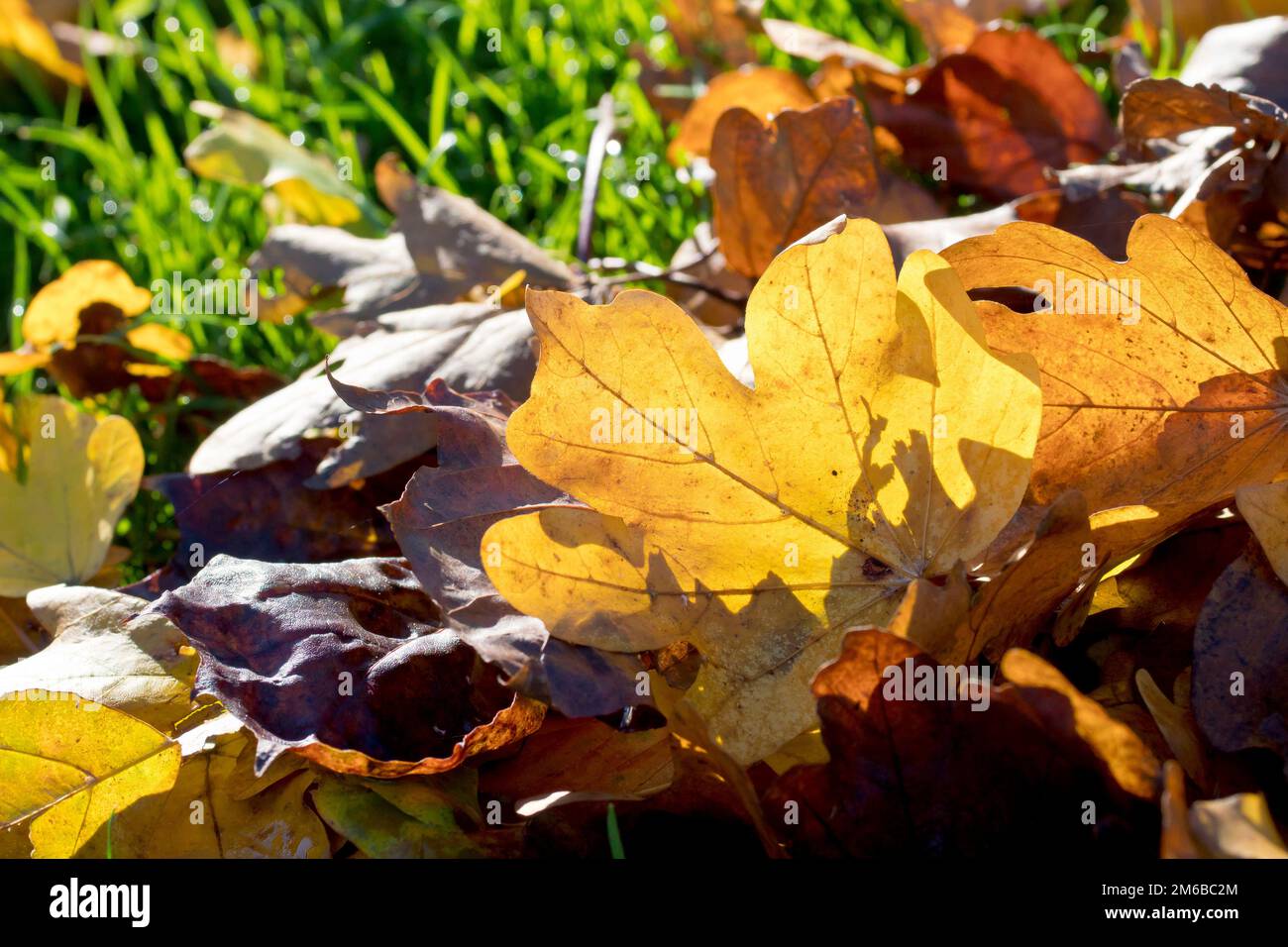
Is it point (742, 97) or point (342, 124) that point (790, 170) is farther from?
point (342, 124)

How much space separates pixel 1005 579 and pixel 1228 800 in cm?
23

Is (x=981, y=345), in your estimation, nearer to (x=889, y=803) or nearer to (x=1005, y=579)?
(x=1005, y=579)

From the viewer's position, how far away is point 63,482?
54.3 inches

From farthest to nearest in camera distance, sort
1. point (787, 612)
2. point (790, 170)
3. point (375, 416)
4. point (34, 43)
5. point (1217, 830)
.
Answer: point (34, 43) < point (790, 170) < point (375, 416) < point (787, 612) < point (1217, 830)

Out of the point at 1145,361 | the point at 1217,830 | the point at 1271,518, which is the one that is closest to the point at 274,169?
the point at 1145,361

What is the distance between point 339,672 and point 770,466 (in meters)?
0.40

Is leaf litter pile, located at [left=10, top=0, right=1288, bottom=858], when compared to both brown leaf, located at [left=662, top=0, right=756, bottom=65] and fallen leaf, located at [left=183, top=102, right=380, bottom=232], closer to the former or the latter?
fallen leaf, located at [left=183, top=102, right=380, bottom=232]

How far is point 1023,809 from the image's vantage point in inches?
32.6

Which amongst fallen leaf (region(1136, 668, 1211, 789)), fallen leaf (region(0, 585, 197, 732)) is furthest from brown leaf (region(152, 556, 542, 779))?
fallen leaf (region(1136, 668, 1211, 789))

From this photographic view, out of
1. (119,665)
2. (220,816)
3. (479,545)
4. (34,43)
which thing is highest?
(34,43)

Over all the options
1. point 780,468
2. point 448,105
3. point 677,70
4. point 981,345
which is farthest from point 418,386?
point 448,105

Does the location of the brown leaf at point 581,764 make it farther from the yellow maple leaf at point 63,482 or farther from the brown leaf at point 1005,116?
the brown leaf at point 1005,116

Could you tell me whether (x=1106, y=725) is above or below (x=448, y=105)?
below

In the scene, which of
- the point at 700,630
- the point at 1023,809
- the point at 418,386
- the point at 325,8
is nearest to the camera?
the point at 1023,809
